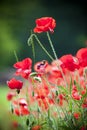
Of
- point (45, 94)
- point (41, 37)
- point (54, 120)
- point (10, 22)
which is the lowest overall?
point (54, 120)

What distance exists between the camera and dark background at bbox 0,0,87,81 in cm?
410

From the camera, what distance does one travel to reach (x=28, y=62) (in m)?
1.66

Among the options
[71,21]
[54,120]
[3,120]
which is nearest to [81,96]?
[54,120]

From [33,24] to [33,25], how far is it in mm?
18

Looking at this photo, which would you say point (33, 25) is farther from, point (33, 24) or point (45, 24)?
point (45, 24)

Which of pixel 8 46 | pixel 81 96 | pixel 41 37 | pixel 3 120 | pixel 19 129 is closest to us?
pixel 81 96

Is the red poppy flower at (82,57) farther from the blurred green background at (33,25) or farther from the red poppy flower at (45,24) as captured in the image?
the blurred green background at (33,25)

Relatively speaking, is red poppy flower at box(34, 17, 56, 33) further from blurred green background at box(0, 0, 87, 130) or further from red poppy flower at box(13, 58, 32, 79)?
blurred green background at box(0, 0, 87, 130)

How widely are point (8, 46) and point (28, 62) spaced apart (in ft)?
9.31

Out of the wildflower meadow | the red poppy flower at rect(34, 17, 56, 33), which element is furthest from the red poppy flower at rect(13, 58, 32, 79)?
the red poppy flower at rect(34, 17, 56, 33)

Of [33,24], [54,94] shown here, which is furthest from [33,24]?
[54,94]

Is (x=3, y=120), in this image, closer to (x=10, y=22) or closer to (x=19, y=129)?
(x=19, y=129)

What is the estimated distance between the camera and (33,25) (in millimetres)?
4164

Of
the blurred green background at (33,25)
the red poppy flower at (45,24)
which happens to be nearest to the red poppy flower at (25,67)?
the red poppy flower at (45,24)
